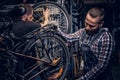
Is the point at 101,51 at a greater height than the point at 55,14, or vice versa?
the point at 55,14

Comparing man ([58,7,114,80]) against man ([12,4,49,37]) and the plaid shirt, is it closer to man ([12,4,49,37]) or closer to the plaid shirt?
the plaid shirt

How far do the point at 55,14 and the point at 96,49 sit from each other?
1.21m

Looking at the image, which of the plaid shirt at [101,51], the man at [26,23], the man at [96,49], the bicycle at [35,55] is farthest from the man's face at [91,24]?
the man at [26,23]

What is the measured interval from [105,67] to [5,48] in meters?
2.23

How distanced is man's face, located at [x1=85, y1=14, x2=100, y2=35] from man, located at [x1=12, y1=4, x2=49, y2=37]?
0.92m

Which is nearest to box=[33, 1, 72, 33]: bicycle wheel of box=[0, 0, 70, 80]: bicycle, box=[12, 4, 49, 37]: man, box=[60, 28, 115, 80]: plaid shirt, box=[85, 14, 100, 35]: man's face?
box=[12, 4, 49, 37]: man

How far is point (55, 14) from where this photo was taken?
23.9ft

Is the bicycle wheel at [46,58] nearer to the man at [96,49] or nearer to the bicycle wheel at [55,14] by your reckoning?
the bicycle wheel at [55,14]

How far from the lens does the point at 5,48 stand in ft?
23.0

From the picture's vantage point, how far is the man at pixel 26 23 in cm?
721

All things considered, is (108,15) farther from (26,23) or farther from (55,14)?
(26,23)

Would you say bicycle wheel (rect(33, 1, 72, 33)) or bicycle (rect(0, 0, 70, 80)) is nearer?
bicycle (rect(0, 0, 70, 80))

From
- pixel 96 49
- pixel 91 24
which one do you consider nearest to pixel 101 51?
pixel 96 49

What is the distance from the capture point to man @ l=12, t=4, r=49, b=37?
7215 mm
